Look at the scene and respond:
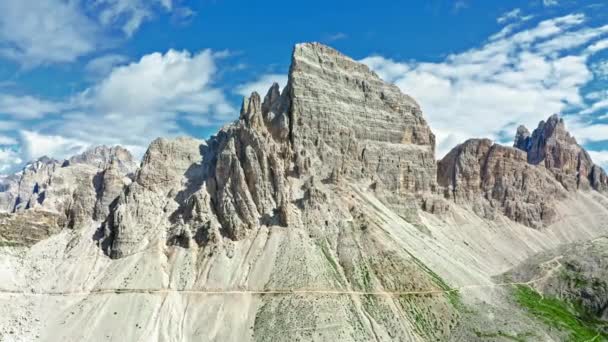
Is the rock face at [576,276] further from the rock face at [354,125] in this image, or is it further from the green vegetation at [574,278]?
the rock face at [354,125]

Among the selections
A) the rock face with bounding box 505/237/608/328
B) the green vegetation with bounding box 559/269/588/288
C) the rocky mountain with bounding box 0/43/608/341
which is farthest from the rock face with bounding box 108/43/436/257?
the green vegetation with bounding box 559/269/588/288

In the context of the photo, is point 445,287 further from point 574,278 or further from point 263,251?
point 574,278

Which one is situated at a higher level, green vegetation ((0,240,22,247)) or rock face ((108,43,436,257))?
rock face ((108,43,436,257))

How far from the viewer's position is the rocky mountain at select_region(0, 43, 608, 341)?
10819 cm

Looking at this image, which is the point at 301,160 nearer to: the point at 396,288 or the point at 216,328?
the point at 396,288

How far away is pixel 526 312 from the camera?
4968 inches

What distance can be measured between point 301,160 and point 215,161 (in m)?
21.8

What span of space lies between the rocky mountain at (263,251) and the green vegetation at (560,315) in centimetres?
272

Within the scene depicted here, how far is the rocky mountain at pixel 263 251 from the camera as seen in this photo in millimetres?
108188

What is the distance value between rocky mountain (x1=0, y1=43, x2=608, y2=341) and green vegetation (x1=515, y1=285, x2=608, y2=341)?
8.94 ft

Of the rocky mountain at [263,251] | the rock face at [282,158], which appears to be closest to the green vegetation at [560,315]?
the rocky mountain at [263,251]

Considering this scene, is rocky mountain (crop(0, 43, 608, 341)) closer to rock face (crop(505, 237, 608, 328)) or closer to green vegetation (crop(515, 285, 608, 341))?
green vegetation (crop(515, 285, 608, 341))

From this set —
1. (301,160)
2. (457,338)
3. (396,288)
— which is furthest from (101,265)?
(457,338)

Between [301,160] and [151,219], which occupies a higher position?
[301,160]
